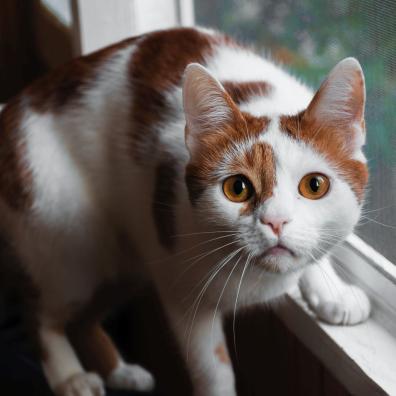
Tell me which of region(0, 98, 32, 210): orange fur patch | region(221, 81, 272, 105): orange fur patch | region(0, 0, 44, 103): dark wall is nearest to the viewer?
region(221, 81, 272, 105): orange fur patch

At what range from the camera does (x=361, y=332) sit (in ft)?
3.70

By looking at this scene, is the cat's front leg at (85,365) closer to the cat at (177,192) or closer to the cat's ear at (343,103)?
the cat at (177,192)

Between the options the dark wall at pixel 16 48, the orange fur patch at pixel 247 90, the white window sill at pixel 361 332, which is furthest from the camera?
the dark wall at pixel 16 48

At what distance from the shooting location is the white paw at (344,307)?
1138 millimetres

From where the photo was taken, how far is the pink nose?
0.86 meters

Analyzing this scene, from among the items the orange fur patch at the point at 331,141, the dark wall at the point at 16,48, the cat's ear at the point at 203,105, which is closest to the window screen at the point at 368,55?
the orange fur patch at the point at 331,141

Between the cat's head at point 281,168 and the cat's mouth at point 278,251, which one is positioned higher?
the cat's head at point 281,168

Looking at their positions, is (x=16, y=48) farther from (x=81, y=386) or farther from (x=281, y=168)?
(x=281, y=168)

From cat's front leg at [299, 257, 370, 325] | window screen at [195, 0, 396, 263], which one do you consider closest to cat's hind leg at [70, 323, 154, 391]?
cat's front leg at [299, 257, 370, 325]

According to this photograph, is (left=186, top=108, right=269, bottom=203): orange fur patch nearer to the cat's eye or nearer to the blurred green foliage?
the cat's eye

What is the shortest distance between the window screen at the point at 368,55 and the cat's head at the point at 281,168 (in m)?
0.15

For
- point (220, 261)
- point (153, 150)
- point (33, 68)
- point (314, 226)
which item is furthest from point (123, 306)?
point (33, 68)

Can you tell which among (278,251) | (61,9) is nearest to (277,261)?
(278,251)

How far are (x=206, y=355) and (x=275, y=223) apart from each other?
372mm
